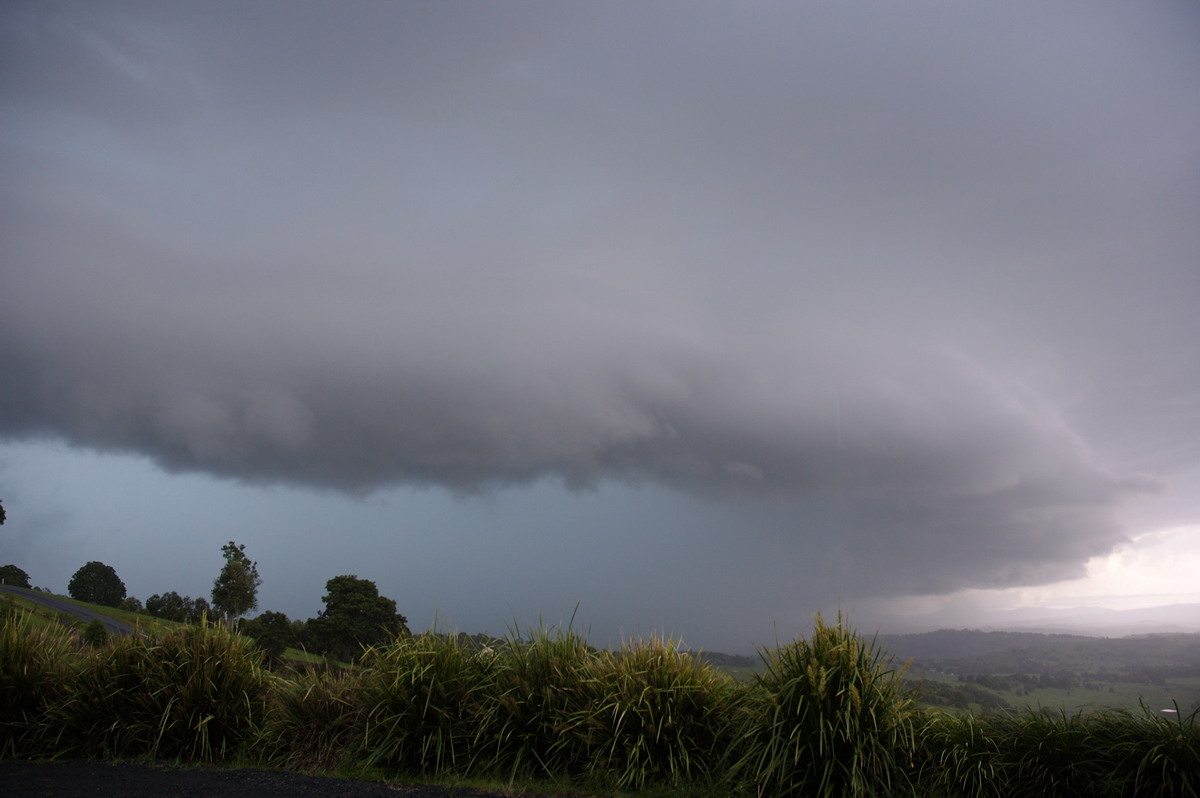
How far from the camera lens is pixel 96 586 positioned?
71688 millimetres

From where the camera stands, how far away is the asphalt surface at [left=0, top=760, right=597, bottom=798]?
6.46 m

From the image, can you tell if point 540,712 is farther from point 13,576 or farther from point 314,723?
point 13,576

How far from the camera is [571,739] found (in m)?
8.04

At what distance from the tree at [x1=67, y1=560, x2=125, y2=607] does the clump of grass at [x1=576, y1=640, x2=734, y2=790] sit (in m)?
83.5

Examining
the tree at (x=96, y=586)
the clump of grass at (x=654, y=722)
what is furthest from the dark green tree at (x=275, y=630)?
the tree at (x=96, y=586)

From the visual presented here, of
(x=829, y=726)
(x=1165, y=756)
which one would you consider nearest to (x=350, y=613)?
(x=829, y=726)

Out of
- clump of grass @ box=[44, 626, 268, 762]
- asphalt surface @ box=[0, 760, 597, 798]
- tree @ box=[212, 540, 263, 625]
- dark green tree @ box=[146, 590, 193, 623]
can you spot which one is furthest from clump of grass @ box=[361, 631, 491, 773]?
dark green tree @ box=[146, 590, 193, 623]

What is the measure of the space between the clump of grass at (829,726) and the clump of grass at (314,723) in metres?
5.16

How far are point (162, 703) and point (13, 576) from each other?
83.0 m

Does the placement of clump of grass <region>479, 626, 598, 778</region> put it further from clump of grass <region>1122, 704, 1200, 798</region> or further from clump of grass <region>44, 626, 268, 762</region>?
clump of grass <region>1122, 704, 1200, 798</region>

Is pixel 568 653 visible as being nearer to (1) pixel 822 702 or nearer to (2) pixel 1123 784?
(1) pixel 822 702

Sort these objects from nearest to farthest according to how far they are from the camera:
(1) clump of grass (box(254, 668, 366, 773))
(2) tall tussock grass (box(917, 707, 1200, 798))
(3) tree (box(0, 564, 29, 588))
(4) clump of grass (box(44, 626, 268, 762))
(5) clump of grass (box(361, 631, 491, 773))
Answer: (2) tall tussock grass (box(917, 707, 1200, 798)) < (5) clump of grass (box(361, 631, 491, 773)) < (1) clump of grass (box(254, 668, 366, 773)) < (4) clump of grass (box(44, 626, 268, 762)) < (3) tree (box(0, 564, 29, 588))

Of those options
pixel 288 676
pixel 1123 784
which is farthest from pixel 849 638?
pixel 288 676

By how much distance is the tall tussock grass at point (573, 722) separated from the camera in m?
6.88
